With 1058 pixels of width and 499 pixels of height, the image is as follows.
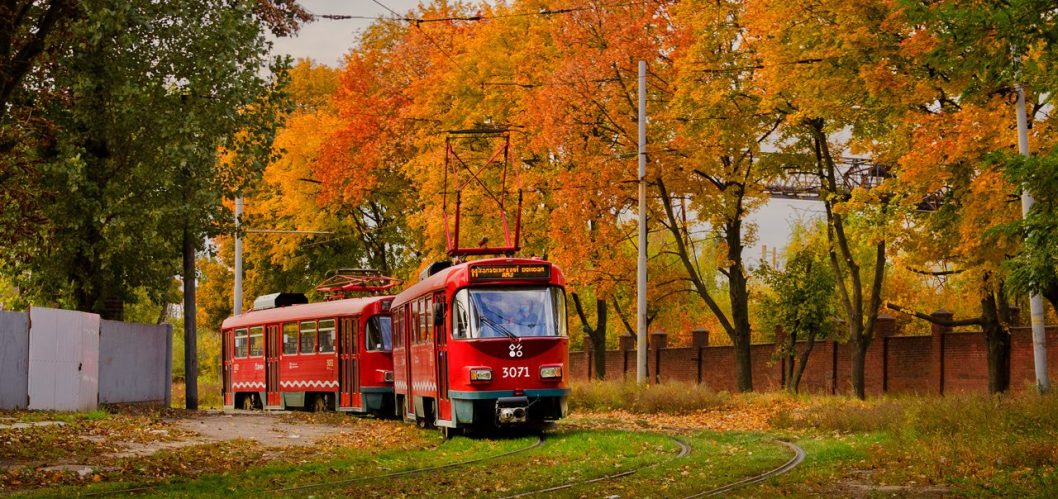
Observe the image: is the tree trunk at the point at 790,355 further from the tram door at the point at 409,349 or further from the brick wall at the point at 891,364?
the tram door at the point at 409,349

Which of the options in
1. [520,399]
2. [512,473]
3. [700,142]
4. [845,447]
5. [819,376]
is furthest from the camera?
[819,376]

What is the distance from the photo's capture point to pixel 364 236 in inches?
2163

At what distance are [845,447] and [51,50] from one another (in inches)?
508

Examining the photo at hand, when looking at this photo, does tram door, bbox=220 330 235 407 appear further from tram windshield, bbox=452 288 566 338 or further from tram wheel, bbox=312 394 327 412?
tram windshield, bbox=452 288 566 338

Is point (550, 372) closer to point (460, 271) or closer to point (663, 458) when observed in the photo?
point (460, 271)

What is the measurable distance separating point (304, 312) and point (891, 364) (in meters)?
19.4

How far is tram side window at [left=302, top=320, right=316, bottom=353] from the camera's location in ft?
116

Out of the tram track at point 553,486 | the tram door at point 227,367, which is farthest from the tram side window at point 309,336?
the tram track at point 553,486

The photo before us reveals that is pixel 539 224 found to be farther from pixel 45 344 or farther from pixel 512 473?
pixel 512 473

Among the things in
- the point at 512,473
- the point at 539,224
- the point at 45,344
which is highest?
the point at 539,224

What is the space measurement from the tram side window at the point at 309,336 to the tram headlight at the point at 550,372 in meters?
14.1

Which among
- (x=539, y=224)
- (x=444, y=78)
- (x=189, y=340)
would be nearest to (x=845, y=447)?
(x=189, y=340)

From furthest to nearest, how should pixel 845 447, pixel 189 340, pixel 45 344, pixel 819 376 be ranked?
1. pixel 819 376
2. pixel 189 340
3. pixel 45 344
4. pixel 845 447

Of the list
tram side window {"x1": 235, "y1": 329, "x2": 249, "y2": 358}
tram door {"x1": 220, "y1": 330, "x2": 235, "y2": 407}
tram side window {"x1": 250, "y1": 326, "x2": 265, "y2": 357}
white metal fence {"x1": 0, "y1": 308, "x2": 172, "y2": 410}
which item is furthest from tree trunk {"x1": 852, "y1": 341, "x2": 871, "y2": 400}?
tram door {"x1": 220, "y1": 330, "x2": 235, "y2": 407}
